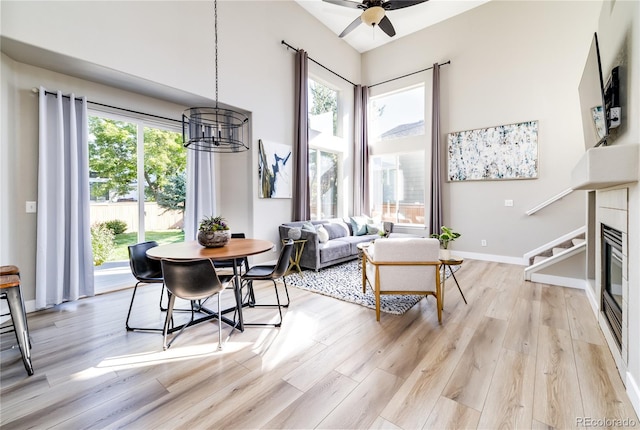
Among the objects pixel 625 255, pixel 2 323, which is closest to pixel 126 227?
pixel 2 323

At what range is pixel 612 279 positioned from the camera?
2.39 m

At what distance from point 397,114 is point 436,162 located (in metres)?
1.68

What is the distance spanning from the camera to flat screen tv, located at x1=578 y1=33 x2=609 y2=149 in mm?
2107

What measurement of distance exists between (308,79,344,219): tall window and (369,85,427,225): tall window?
3.05 ft

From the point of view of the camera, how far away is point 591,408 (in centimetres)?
158

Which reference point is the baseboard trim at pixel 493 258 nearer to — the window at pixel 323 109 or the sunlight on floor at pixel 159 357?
the window at pixel 323 109

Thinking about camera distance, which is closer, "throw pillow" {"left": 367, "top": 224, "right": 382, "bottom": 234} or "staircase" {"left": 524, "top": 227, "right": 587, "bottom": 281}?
"staircase" {"left": 524, "top": 227, "right": 587, "bottom": 281}

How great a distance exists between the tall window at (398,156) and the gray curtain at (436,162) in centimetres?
33

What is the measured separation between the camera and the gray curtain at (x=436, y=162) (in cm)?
575

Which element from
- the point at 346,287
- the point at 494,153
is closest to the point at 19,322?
the point at 346,287

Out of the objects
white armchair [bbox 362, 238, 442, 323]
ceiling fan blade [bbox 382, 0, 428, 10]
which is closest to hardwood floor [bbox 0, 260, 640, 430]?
white armchair [bbox 362, 238, 442, 323]

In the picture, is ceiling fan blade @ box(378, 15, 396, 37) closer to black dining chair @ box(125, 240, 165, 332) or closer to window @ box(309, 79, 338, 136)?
window @ box(309, 79, 338, 136)

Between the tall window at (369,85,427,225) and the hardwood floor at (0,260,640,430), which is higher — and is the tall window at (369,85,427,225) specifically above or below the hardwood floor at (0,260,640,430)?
above

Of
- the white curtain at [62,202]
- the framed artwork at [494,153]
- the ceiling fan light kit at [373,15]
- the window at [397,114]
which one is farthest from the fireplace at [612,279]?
the white curtain at [62,202]
